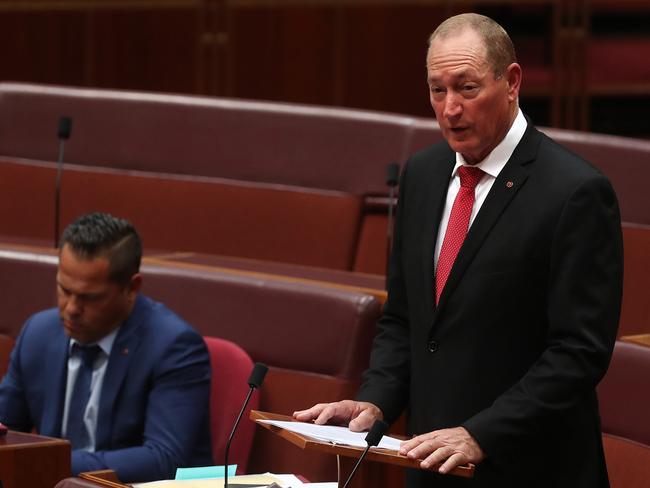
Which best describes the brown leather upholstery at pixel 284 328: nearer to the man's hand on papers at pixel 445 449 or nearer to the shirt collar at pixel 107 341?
the shirt collar at pixel 107 341

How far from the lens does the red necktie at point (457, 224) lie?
2.47 ft

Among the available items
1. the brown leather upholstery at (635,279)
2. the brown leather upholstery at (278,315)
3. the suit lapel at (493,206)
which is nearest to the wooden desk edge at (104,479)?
the suit lapel at (493,206)

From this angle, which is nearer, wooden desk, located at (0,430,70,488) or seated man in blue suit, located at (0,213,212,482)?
wooden desk, located at (0,430,70,488)

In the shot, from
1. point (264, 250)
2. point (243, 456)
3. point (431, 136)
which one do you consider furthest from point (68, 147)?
point (243, 456)

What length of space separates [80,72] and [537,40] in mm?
731

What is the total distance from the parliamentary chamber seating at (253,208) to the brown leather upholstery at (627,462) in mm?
238

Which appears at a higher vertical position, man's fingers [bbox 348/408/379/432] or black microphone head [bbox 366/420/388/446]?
black microphone head [bbox 366/420/388/446]

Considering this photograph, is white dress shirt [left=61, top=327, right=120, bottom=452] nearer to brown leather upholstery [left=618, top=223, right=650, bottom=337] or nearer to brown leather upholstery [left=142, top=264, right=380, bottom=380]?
brown leather upholstery [left=142, top=264, right=380, bottom=380]

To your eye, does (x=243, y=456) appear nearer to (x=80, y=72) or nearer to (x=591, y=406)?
(x=591, y=406)

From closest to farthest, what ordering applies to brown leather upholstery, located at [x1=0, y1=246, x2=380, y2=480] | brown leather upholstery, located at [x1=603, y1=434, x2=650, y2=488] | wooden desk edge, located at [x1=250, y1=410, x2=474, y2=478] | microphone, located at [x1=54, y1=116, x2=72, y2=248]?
wooden desk edge, located at [x1=250, y1=410, x2=474, y2=478]
brown leather upholstery, located at [x1=603, y1=434, x2=650, y2=488]
brown leather upholstery, located at [x1=0, y1=246, x2=380, y2=480]
microphone, located at [x1=54, y1=116, x2=72, y2=248]

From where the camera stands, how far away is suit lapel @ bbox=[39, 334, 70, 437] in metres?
1.08

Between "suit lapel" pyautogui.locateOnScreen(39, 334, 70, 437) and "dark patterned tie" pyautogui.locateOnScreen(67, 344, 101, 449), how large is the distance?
0.04 feet

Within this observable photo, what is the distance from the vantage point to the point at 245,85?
80.0 inches

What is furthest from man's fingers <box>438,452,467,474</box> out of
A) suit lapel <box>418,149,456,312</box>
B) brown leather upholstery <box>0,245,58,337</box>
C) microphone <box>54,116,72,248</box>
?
microphone <box>54,116,72,248</box>
